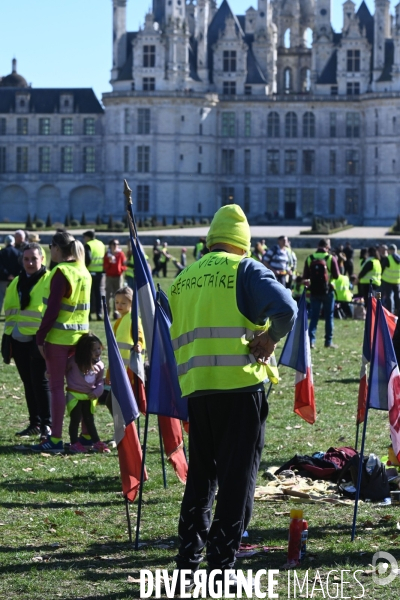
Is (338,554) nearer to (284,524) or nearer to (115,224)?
(284,524)

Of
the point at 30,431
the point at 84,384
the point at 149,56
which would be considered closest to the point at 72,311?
the point at 84,384

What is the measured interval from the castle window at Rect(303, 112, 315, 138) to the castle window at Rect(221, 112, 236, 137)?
4325mm

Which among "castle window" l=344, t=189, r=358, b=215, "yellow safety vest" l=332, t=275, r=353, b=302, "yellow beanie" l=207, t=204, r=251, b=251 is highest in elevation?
"castle window" l=344, t=189, r=358, b=215

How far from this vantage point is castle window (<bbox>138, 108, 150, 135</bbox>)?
73.8 m

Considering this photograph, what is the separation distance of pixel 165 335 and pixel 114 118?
222 ft

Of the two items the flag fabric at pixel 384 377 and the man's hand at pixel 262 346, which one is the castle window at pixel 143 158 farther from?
the man's hand at pixel 262 346

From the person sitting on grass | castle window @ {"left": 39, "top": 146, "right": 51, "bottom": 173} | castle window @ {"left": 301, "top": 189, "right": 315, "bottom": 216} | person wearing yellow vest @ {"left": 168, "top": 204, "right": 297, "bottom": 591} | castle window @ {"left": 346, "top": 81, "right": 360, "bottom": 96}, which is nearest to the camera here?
person wearing yellow vest @ {"left": 168, "top": 204, "right": 297, "bottom": 591}

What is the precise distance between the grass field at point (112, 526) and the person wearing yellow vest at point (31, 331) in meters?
0.33

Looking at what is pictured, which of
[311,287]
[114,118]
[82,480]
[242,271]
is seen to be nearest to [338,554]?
[242,271]

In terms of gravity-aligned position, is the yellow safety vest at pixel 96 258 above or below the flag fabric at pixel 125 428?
above

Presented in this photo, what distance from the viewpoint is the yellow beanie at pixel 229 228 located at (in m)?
6.93

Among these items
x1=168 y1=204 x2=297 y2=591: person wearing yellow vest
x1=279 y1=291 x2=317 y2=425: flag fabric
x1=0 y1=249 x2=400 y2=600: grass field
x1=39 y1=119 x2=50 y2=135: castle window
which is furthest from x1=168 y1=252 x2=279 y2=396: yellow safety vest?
x1=39 y1=119 x2=50 y2=135: castle window

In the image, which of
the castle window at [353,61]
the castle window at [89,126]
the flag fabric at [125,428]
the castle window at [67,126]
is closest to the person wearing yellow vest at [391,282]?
the flag fabric at [125,428]

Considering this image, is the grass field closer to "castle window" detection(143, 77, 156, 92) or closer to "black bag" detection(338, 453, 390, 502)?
"black bag" detection(338, 453, 390, 502)
